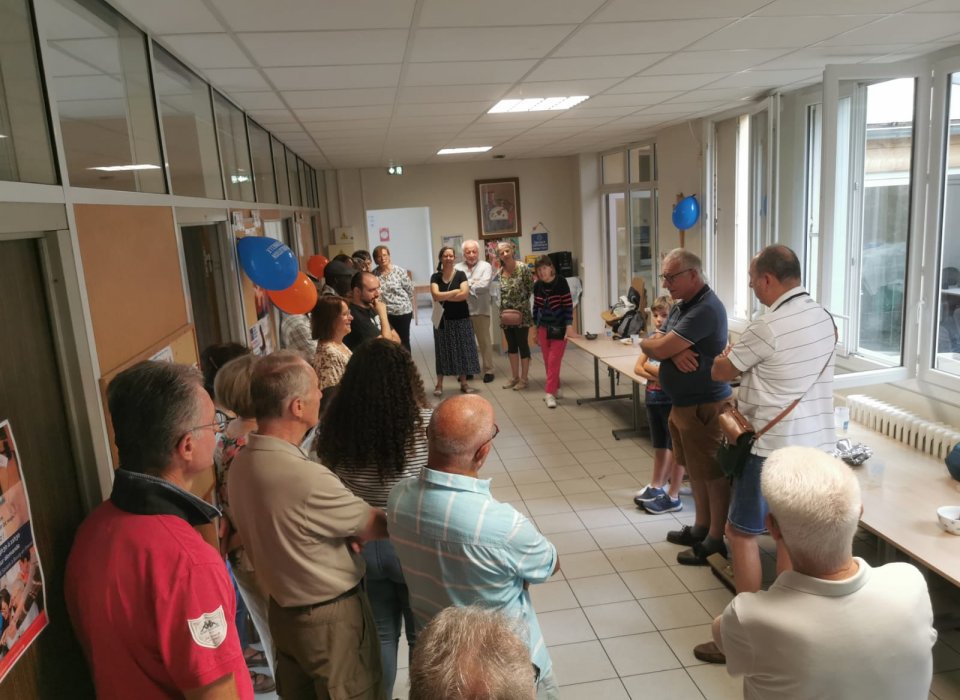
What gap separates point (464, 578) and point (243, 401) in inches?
37.1

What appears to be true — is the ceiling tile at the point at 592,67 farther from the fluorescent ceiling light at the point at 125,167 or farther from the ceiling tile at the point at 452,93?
the fluorescent ceiling light at the point at 125,167

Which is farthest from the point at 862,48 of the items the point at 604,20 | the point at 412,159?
the point at 412,159

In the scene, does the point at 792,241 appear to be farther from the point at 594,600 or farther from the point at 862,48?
the point at 594,600

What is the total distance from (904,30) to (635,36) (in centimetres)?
137

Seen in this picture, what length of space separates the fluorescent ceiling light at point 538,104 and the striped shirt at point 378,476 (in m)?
3.19

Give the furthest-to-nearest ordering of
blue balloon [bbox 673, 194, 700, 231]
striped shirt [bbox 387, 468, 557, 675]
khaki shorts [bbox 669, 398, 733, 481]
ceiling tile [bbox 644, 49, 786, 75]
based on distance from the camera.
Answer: blue balloon [bbox 673, 194, 700, 231] < ceiling tile [bbox 644, 49, 786, 75] < khaki shorts [bbox 669, 398, 733, 481] < striped shirt [bbox 387, 468, 557, 675]

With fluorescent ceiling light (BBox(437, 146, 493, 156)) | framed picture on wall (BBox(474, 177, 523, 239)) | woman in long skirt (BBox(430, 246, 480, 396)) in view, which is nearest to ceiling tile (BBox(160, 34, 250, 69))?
woman in long skirt (BBox(430, 246, 480, 396))

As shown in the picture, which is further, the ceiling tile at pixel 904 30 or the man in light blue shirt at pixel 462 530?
the ceiling tile at pixel 904 30

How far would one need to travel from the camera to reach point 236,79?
133 inches

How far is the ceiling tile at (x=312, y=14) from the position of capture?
2.27 metres

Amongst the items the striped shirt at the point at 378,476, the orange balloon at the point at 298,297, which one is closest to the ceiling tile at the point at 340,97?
the orange balloon at the point at 298,297

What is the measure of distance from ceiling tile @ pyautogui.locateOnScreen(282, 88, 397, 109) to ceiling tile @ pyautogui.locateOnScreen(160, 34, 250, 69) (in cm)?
77

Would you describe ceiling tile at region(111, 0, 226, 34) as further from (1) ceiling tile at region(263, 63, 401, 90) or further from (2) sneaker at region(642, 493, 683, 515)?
(2) sneaker at region(642, 493, 683, 515)

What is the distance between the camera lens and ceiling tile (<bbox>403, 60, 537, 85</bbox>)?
334 cm
